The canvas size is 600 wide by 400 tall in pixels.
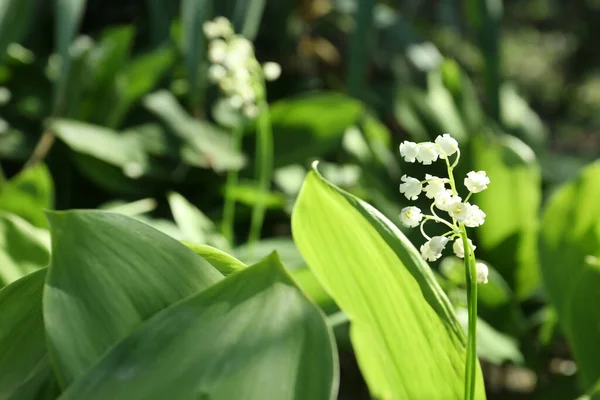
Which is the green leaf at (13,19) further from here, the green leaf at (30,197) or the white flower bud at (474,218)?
the white flower bud at (474,218)

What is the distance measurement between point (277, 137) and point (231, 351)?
0.79 m

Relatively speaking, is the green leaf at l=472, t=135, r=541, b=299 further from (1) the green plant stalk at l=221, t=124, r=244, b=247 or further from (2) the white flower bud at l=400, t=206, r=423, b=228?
(2) the white flower bud at l=400, t=206, r=423, b=228

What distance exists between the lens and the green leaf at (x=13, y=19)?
983 millimetres

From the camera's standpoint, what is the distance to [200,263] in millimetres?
379

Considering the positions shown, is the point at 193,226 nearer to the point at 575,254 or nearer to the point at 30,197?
the point at 30,197

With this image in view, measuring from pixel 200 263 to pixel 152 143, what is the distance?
0.73 meters

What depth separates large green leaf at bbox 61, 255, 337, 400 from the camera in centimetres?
33

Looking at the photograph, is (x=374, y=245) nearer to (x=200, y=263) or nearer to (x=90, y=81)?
(x=200, y=263)

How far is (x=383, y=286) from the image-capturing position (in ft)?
1.34

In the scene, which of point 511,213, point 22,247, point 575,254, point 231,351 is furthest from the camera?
point 511,213

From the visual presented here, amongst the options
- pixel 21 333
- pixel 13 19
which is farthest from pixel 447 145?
pixel 13 19

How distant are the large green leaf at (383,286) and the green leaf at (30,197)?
0.49 metres

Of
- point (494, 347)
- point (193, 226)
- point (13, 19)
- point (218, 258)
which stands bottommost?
point (494, 347)

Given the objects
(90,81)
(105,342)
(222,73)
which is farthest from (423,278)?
(90,81)
